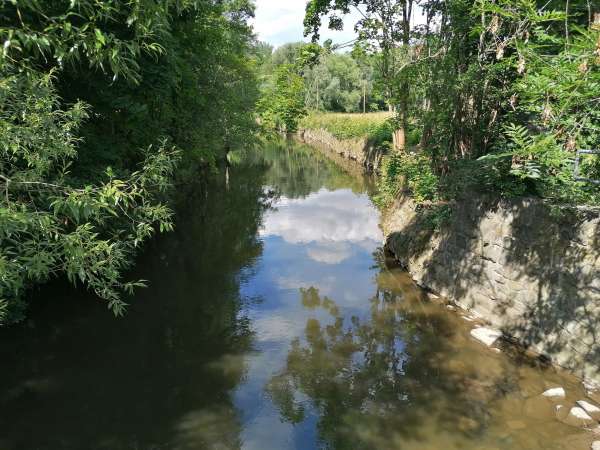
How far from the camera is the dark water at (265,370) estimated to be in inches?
284

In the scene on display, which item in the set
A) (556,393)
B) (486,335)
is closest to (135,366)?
(486,335)

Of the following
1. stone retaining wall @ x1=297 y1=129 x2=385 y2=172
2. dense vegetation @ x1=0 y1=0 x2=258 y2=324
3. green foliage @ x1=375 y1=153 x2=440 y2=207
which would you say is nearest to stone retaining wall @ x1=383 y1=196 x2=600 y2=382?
green foliage @ x1=375 y1=153 x2=440 y2=207

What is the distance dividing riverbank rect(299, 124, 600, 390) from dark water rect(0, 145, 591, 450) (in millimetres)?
634

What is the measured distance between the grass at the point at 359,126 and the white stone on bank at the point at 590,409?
1925 cm

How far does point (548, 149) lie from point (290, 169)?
100 ft

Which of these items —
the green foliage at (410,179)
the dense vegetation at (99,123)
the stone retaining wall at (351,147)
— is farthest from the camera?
the stone retaining wall at (351,147)

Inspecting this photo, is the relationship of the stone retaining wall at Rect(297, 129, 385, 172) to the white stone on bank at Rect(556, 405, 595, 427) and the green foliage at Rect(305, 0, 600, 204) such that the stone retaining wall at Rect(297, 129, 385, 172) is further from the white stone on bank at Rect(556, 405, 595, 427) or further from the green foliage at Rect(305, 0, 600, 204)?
the white stone on bank at Rect(556, 405, 595, 427)

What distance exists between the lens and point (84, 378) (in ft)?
28.3

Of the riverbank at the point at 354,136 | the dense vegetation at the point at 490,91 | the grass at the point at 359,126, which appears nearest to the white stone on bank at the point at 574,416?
the dense vegetation at the point at 490,91

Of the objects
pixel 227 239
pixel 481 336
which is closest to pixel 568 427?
pixel 481 336

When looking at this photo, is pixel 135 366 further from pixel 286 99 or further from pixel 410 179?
pixel 286 99

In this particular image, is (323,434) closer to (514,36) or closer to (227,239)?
(514,36)

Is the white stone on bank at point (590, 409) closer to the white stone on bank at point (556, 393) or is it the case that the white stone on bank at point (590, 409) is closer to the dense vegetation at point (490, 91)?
the white stone on bank at point (556, 393)

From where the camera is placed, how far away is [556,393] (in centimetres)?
779
